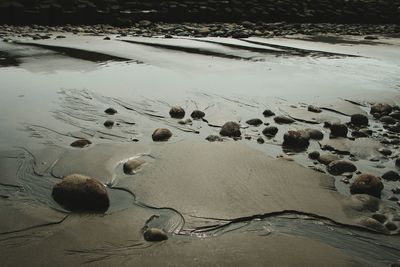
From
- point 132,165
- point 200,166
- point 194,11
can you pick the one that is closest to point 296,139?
point 200,166

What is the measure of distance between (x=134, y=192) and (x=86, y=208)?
339 millimetres

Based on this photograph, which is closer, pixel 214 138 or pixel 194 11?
pixel 214 138

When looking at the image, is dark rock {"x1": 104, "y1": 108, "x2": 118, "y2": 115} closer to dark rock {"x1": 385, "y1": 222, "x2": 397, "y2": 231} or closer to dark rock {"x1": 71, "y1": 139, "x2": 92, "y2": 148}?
dark rock {"x1": 71, "y1": 139, "x2": 92, "y2": 148}

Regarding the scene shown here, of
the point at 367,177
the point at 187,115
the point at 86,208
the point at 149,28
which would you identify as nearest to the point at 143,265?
the point at 86,208

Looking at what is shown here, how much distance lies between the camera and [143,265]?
1.79m

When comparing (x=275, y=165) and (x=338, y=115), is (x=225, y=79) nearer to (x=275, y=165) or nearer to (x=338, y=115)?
(x=338, y=115)

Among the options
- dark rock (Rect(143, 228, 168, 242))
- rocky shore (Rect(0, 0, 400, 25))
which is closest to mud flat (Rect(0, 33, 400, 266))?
dark rock (Rect(143, 228, 168, 242))

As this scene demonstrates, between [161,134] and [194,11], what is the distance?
1289cm

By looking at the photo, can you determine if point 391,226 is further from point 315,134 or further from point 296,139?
point 315,134

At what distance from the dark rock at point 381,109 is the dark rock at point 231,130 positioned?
1.67 meters

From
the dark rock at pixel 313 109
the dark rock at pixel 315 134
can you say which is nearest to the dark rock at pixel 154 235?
the dark rock at pixel 315 134

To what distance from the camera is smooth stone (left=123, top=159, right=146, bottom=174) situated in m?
2.73

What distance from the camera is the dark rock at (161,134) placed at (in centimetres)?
330

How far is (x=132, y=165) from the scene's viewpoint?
9.10ft
